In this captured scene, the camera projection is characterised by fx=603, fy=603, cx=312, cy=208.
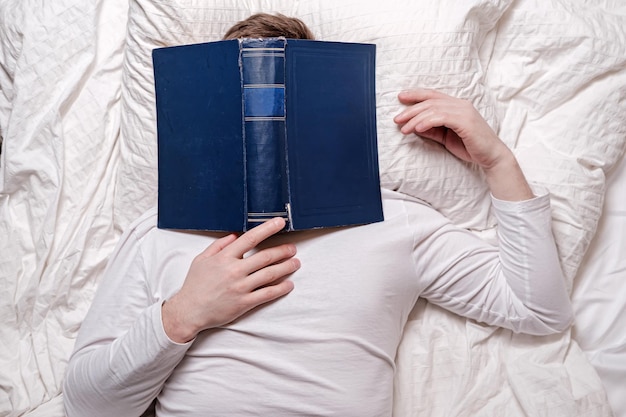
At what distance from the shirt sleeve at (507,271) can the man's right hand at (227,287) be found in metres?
0.23

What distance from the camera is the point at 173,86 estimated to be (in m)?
0.90

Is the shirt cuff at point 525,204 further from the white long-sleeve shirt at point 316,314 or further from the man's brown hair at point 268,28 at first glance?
the man's brown hair at point 268,28

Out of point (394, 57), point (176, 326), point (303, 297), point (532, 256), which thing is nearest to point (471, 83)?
point (394, 57)

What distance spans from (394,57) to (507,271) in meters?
0.38

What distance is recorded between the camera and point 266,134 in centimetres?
84

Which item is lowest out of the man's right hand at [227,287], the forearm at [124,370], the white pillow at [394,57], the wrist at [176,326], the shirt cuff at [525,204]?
the forearm at [124,370]

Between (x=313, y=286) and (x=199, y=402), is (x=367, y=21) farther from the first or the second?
(x=199, y=402)

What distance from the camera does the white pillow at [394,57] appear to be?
95 cm

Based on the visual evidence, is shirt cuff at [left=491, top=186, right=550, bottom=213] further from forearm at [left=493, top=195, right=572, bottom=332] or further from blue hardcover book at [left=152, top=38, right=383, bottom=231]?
blue hardcover book at [left=152, top=38, right=383, bottom=231]

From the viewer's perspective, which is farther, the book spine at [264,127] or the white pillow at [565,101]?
the white pillow at [565,101]

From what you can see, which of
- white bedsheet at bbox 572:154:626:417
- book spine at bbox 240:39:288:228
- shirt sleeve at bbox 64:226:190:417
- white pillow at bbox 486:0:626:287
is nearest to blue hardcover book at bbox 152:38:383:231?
book spine at bbox 240:39:288:228

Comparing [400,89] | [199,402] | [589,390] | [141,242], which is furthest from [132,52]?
[589,390]

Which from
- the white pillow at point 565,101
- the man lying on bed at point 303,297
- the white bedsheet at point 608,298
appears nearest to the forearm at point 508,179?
the man lying on bed at point 303,297

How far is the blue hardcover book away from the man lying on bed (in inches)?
1.6
